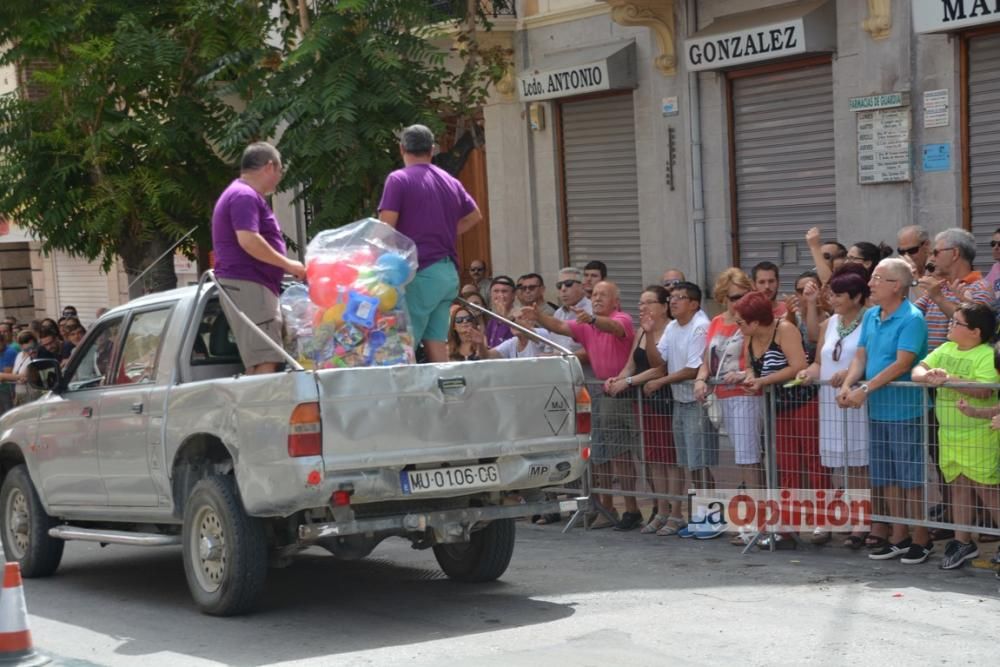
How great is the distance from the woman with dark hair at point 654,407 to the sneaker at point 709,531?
0.31 metres

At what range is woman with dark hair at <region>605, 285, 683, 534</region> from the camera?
11.1 meters

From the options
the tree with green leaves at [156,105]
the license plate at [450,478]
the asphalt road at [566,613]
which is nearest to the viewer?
the asphalt road at [566,613]

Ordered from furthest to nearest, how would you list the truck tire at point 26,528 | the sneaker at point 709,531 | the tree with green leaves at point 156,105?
the tree with green leaves at point 156,105
the sneaker at point 709,531
the truck tire at point 26,528

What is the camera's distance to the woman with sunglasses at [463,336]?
12.1m

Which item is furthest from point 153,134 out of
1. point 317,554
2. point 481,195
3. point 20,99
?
point 317,554

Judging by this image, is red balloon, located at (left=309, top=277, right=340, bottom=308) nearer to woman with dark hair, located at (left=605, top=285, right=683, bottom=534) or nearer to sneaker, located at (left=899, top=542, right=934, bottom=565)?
woman with dark hair, located at (left=605, top=285, right=683, bottom=534)

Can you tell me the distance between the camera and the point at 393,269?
859cm

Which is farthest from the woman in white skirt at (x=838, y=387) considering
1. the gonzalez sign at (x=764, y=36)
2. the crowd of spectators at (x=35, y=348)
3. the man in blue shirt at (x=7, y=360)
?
the man in blue shirt at (x=7, y=360)

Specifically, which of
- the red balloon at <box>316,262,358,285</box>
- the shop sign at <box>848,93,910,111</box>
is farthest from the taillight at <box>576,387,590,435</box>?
the shop sign at <box>848,93,910,111</box>

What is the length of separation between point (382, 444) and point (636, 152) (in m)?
9.79

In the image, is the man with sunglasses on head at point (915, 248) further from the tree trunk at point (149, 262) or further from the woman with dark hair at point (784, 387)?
the tree trunk at point (149, 262)

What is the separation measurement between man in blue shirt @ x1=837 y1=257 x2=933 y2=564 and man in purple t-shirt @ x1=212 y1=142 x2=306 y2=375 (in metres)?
3.54

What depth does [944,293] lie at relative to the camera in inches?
408

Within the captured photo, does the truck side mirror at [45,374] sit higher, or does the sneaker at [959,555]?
the truck side mirror at [45,374]
